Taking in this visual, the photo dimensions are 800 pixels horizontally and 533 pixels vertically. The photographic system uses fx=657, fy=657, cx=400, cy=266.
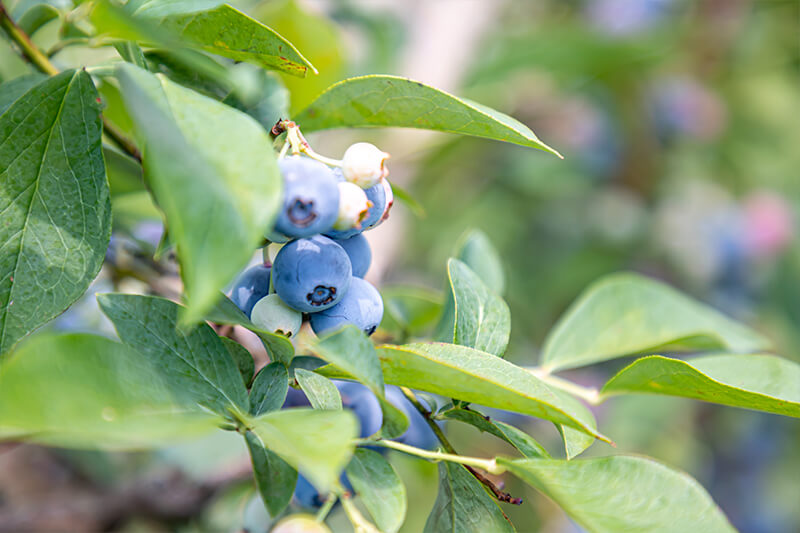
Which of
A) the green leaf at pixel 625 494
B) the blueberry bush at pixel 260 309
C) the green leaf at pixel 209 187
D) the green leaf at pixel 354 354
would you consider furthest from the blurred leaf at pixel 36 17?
the green leaf at pixel 625 494

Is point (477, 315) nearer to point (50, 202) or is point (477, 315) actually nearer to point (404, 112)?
point (404, 112)

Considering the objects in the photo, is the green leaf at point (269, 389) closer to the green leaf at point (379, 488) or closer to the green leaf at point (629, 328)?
the green leaf at point (379, 488)

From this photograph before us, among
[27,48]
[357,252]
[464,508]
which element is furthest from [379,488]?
[27,48]

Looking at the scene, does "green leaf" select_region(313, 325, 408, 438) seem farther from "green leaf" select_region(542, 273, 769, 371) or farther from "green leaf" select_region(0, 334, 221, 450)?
"green leaf" select_region(542, 273, 769, 371)

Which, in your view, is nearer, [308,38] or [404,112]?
[404,112]

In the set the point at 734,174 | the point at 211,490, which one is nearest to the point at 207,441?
the point at 211,490

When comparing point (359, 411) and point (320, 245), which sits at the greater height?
point (320, 245)

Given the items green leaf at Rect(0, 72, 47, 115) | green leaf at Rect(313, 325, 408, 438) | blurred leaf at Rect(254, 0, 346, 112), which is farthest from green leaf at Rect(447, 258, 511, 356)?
blurred leaf at Rect(254, 0, 346, 112)
